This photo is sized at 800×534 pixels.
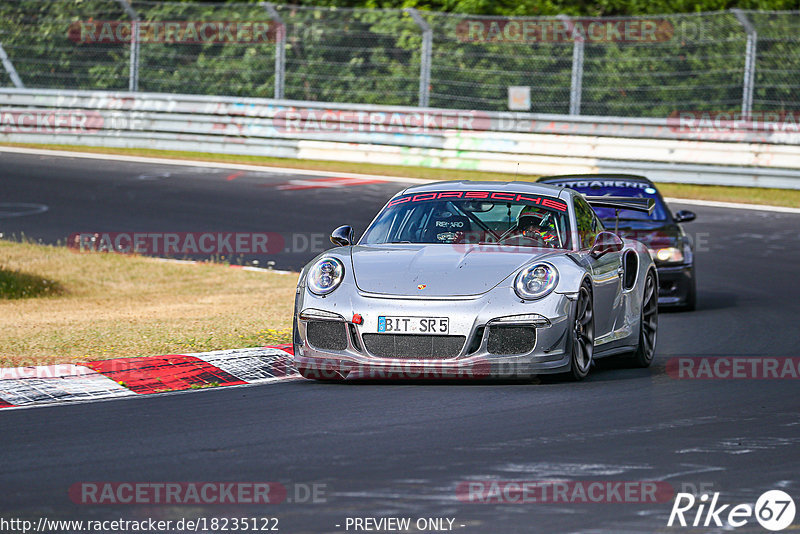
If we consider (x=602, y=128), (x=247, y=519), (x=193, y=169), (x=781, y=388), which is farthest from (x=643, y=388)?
(x=193, y=169)

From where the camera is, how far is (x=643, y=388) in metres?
8.02

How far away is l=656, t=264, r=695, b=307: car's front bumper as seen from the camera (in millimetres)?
12539

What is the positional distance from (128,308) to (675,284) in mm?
5135

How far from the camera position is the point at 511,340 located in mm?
7613

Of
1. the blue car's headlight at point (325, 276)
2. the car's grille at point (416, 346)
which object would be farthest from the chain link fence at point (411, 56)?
the car's grille at point (416, 346)

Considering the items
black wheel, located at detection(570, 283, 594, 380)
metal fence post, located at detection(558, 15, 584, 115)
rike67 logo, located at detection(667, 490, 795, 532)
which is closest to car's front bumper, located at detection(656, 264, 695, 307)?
black wheel, located at detection(570, 283, 594, 380)

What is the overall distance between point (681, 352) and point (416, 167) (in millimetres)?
14346

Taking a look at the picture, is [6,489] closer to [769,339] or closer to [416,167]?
[769,339]

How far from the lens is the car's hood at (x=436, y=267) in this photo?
25.1 ft

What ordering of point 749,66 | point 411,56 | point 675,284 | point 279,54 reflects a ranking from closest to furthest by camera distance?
point 675,284, point 749,66, point 411,56, point 279,54

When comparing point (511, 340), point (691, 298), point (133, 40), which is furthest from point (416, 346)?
point (133, 40)

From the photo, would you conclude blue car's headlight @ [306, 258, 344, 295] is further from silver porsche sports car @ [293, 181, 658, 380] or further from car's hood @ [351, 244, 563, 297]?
car's hood @ [351, 244, 563, 297]

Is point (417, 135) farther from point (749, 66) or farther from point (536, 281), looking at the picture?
point (536, 281)

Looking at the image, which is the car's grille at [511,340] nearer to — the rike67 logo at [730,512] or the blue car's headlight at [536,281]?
the blue car's headlight at [536,281]
